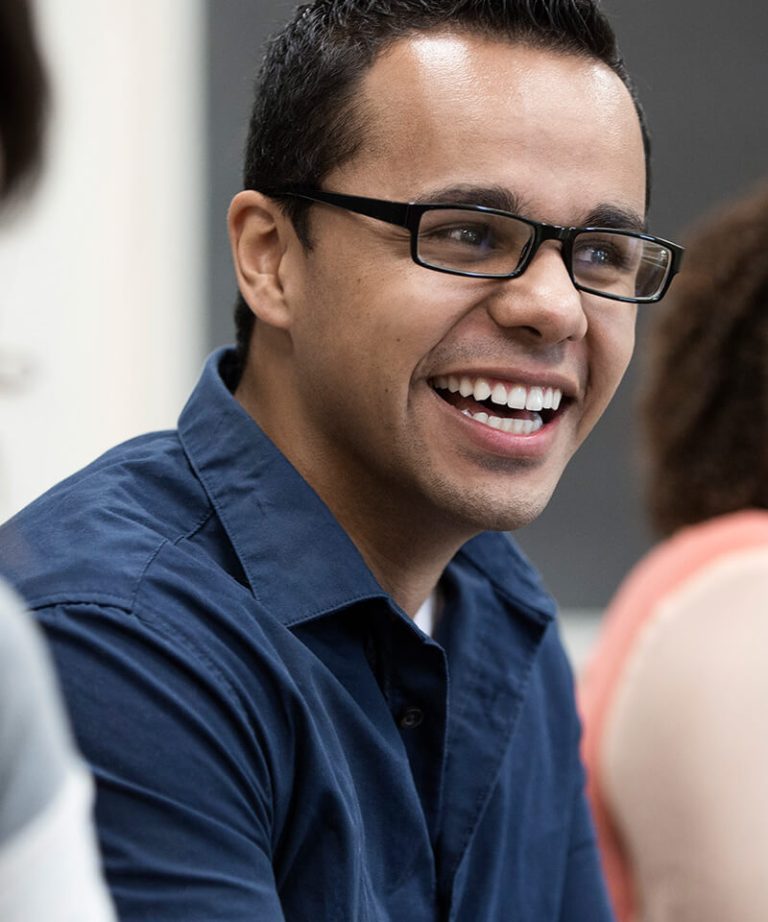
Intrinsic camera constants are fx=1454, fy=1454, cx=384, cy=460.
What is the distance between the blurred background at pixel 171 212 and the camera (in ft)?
7.72

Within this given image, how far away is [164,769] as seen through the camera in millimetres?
938

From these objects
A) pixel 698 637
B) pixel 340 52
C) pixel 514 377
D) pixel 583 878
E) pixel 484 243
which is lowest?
pixel 583 878

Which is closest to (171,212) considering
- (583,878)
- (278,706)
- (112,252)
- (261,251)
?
(112,252)

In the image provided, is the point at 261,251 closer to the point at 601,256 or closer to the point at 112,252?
the point at 601,256

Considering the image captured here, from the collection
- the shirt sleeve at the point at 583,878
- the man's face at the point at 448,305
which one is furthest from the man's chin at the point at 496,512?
the shirt sleeve at the point at 583,878

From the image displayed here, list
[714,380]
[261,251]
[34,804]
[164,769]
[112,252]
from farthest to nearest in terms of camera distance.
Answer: [112,252], [714,380], [261,251], [164,769], [34,804]

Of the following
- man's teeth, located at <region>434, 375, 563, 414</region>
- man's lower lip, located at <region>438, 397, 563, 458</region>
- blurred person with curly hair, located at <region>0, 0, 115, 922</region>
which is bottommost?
blurred person with curly hair, located at <region>0, 0, 115, 922</region>

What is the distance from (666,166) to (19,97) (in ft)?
6.84

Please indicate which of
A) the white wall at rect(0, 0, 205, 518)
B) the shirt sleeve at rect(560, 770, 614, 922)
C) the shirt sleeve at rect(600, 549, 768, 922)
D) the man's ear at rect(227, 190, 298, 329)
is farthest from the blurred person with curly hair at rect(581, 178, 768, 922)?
the white wall at rect(0, 0, 205, 518)

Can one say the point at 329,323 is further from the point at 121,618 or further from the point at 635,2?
the point at 635,2

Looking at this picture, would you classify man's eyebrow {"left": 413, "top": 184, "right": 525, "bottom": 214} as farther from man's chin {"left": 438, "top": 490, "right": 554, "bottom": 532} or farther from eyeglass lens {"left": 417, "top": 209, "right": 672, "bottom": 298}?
man's chin {"left": 438, "top": 490, "right": 554, "bottom": 532}

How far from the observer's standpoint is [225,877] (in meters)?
0.93

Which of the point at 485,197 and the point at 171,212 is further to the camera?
the point at 171,212

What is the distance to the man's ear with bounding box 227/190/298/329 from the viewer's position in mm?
1257
